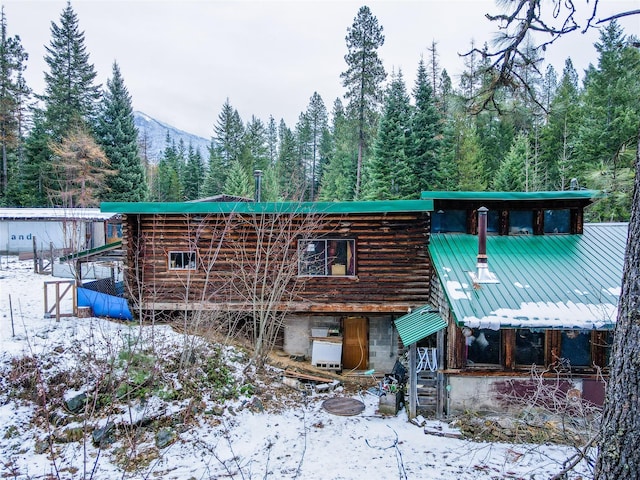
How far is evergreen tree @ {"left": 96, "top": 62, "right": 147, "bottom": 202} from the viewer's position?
29797 millimetres

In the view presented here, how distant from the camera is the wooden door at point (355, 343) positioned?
42.2 feet

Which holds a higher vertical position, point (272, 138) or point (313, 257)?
point (272, 138)

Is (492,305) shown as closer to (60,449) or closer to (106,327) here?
(60,449)

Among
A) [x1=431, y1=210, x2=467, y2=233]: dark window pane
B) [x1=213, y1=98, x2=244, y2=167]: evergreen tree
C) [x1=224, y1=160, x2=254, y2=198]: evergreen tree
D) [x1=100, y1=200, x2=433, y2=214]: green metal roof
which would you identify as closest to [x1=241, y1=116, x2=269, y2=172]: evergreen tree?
[x1=213, y1=98, x2=244, y2=167]: evergreen tree

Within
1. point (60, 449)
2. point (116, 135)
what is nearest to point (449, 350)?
point (60, 449)

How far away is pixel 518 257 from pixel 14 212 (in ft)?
96.5

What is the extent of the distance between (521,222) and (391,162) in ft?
54.0

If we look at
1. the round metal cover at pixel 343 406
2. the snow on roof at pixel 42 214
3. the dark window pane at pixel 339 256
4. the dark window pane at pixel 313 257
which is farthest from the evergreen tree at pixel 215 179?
the round metal cover at pixel 343 406

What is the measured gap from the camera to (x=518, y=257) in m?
10.6

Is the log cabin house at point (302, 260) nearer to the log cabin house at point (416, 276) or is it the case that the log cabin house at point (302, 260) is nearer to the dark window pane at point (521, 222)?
the log cabin house at point (416, 276)

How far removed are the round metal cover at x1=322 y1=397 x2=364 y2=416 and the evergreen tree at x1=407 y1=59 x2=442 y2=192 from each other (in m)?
20.0

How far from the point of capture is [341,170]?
132ft

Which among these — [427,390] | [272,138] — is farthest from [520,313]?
[272,138]

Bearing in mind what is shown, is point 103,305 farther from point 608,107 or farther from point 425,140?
point 608,107
